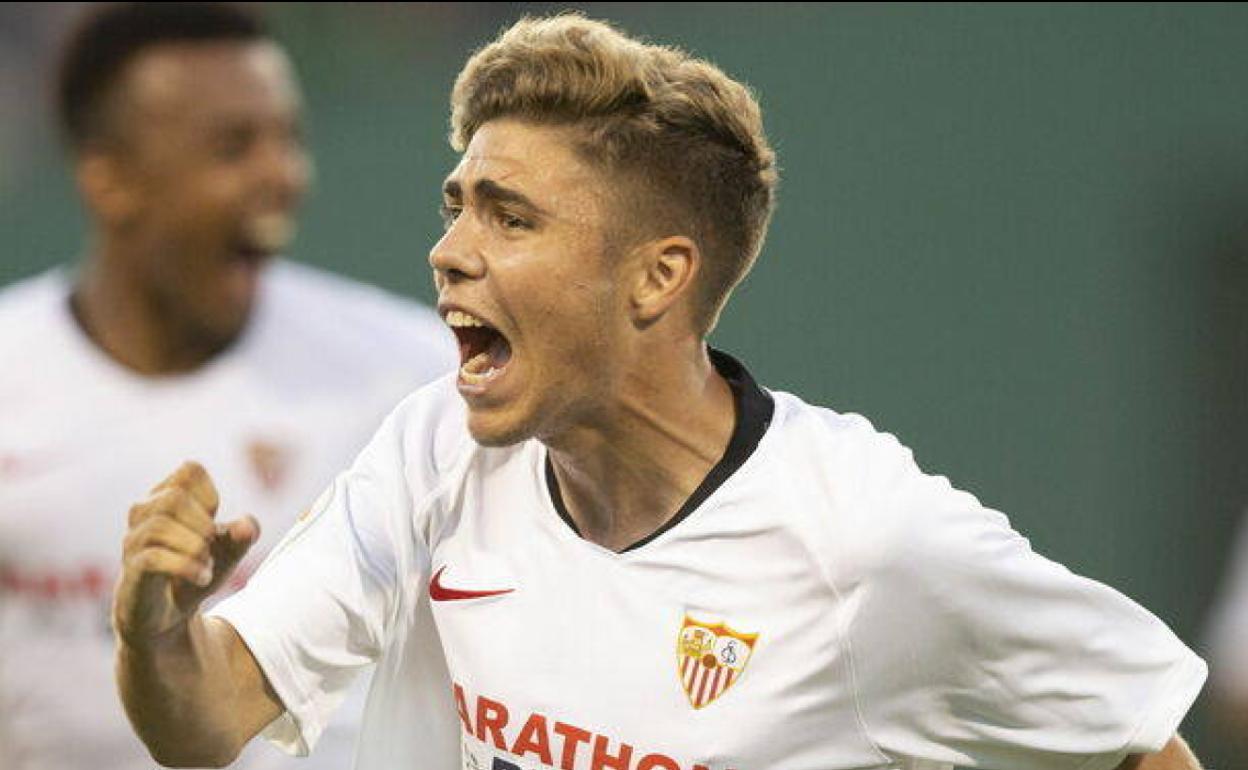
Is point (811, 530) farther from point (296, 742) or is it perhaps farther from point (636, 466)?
point (296, 742)

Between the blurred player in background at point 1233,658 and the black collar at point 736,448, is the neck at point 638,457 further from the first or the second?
the blurred player in background at point 1233,658

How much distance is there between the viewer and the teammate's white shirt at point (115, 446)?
5.22 m

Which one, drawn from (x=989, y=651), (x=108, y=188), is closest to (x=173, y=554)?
(x=989, y=651)

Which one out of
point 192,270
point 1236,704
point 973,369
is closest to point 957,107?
point 973,369

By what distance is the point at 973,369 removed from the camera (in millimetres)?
7613

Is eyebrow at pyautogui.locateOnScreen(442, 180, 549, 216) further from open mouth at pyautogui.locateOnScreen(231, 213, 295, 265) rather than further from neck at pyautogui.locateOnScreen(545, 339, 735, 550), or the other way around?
open mouth at pyautogui.locateOnScreen(231, 213, 295, 265)

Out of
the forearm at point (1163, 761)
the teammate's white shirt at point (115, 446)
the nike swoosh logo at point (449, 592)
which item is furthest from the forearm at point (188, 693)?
the teammate's white shirt at point (115, 446)

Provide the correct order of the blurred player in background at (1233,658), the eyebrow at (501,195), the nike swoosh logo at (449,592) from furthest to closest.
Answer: the blurred player in background at (1233,658) < the nike swoosh logo at (449,592) < the eyebrow at (501,195)

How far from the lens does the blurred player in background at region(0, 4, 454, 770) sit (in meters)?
5.25

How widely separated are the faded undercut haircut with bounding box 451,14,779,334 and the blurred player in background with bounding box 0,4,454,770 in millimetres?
1812

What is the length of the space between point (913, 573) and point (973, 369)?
415 cm

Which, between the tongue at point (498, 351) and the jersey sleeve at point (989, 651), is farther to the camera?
the tongue at point (498, 351)

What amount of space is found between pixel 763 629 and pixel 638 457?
0.33 meters

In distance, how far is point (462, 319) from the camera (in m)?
3.65
